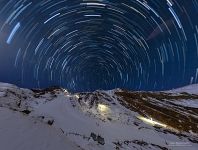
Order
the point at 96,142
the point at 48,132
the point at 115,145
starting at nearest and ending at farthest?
the point at 48,132
the point at 96,142
the point at 115,145

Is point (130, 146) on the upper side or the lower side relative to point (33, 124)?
lower

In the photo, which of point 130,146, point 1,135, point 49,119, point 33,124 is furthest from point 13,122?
point 130,146

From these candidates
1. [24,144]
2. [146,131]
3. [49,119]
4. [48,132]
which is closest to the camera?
[24,144]

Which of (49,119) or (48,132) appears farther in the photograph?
(49,119)

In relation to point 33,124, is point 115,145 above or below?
below

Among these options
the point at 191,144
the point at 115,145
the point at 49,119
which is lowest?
the point at 191,144

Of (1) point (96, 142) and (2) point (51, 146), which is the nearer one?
(2) point (51, 146)

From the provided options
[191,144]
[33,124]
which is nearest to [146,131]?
[191,144]

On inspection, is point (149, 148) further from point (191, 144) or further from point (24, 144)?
point (24, 144)

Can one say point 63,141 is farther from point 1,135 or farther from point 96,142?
point 96,142

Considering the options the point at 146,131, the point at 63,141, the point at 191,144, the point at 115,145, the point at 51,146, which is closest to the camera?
the point at 51,146
